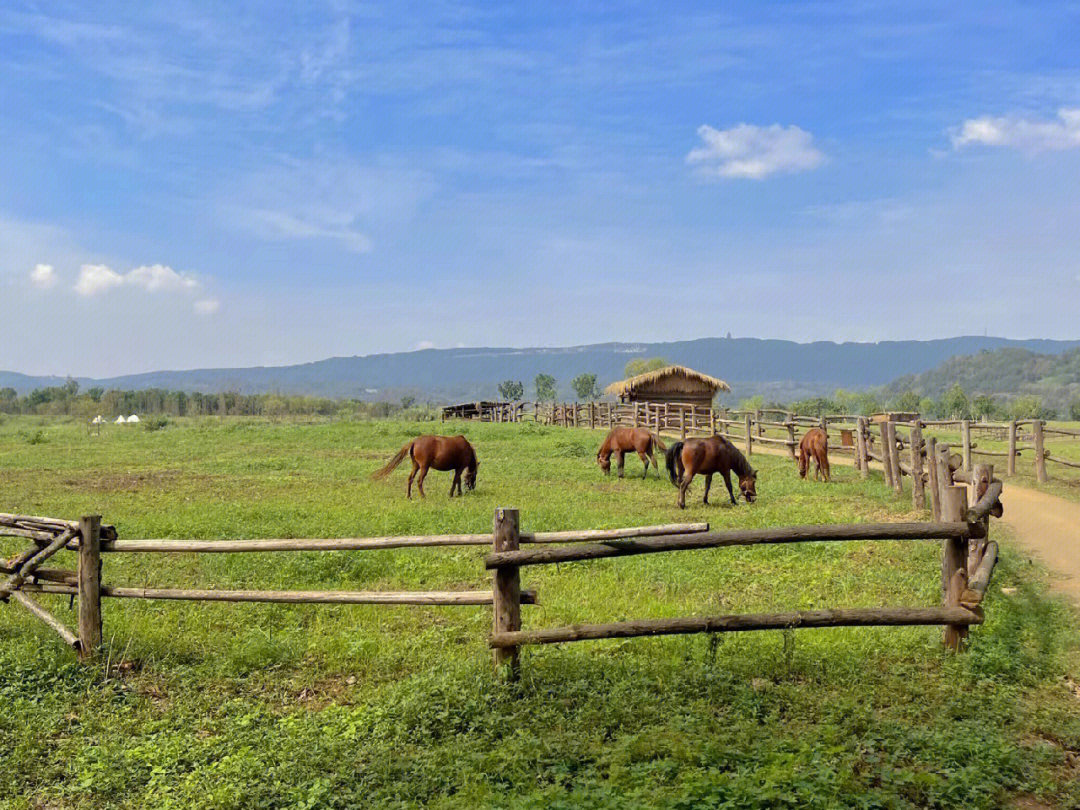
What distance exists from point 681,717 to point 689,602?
307 centimetres

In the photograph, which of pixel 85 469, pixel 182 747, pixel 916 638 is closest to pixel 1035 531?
pixel 916 638

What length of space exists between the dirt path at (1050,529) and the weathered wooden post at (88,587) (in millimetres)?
9567

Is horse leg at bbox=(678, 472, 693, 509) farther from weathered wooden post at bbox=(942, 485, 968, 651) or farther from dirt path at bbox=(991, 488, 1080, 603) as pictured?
weathered wooden post at bbox=(942, 485, 968, 651)

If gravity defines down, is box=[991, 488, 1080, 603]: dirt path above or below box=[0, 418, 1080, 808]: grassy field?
below

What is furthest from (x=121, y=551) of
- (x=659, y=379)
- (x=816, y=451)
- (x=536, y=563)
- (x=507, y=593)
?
(x=659, y=379)

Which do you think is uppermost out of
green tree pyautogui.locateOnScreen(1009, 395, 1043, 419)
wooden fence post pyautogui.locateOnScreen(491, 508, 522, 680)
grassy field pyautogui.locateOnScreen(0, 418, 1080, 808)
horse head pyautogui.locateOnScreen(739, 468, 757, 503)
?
wooden fence post pyautogui.locateOnScreen(491, 508, 522, 680)

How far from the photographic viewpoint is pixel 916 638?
697cm

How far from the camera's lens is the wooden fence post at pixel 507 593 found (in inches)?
245

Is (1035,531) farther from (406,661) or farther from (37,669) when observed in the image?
(37,669)

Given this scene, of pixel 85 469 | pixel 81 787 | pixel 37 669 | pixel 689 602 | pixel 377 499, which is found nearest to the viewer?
pixel 81 787

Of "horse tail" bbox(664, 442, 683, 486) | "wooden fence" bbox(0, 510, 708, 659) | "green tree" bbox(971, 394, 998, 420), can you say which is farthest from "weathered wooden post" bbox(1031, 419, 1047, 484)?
"green tree" bbox(971, 394, 998, 420)

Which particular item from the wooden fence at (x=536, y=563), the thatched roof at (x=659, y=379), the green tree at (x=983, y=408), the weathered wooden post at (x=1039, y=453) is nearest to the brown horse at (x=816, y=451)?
the weathered wooden post at (x=1039, y=453)

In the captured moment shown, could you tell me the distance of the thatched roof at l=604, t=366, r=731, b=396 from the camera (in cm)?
4553

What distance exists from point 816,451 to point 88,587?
53.8ft
